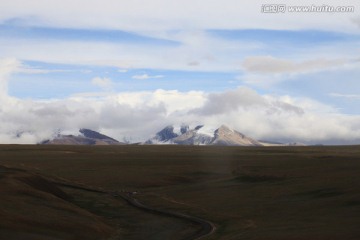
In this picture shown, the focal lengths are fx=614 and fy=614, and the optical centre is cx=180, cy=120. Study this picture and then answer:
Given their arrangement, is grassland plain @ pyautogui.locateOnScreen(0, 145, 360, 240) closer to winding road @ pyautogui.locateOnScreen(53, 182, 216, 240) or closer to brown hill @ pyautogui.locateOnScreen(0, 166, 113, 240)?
brown hill @ pyautogui.locateOnScreen(0, 166, 113, 240)

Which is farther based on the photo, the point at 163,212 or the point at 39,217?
the point at 163,212

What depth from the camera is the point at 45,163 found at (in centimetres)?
14475

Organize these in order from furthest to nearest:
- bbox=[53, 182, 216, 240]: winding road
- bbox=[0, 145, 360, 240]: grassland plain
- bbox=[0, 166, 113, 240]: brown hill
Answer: bbox=[53, 182, 216, 240]: winding road, bbox=[0, 145, 360, 240]: grassland plain, bbox=[0, 166, 113, 240]: brown hill

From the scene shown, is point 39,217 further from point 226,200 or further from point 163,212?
point 226,200

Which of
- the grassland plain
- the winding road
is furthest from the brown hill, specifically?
the winding road

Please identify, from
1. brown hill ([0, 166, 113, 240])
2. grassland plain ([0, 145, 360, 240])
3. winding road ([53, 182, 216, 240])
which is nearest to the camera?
brown hill ([0, 166, 113, 240])

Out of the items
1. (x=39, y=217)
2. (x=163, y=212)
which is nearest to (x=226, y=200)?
(x=163, y=212)

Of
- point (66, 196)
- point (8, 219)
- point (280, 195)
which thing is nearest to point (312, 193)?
point (280, 195)

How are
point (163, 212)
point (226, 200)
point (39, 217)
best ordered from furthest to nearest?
point (226, 200) → point (163, 212) → point (39, 217)

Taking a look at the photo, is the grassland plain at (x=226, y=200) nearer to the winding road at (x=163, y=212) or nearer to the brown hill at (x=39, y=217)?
the brown hill at (x=39, y=217)

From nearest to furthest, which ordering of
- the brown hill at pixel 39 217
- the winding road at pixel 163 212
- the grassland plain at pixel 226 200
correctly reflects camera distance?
the brown hill at pixel 39 217, the grassland plain at pixel 226 200, the winding road at pixel 163 212

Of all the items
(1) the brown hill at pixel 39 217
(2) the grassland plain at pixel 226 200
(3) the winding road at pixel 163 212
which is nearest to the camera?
(1) the brown hill at pixel 39 217

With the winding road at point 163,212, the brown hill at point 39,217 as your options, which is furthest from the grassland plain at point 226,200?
the winding road at point 163,212

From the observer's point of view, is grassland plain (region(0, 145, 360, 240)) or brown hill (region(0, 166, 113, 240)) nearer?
brown hill (region(0, 166, 113, 240))
